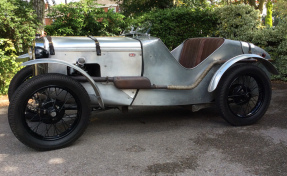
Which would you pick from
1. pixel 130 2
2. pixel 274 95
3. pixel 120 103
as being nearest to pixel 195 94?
pixel 120 103

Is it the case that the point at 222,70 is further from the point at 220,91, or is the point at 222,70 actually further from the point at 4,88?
the point at 4,88

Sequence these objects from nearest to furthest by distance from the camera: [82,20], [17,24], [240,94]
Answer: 1. [240,94]
2. [17,24]
3. [82,20]

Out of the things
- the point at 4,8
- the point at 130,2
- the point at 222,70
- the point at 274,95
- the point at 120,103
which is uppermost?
the point at 130,2

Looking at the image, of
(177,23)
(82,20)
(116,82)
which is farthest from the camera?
(177,23)

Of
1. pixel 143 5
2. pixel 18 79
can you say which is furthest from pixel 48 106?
pixel 143 5

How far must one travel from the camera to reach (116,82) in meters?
3.40

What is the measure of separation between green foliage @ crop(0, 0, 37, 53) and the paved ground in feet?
8.64

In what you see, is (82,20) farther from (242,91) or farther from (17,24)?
(242,91)

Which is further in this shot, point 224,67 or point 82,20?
point 82,20

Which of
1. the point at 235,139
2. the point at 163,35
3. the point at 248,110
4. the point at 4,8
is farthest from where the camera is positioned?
the point at 163,35

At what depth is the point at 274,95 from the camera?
5.97 metres

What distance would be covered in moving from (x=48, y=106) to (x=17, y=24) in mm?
3701

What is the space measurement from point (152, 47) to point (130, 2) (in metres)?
10.5

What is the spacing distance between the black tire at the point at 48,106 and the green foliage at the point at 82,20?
13.0ft
